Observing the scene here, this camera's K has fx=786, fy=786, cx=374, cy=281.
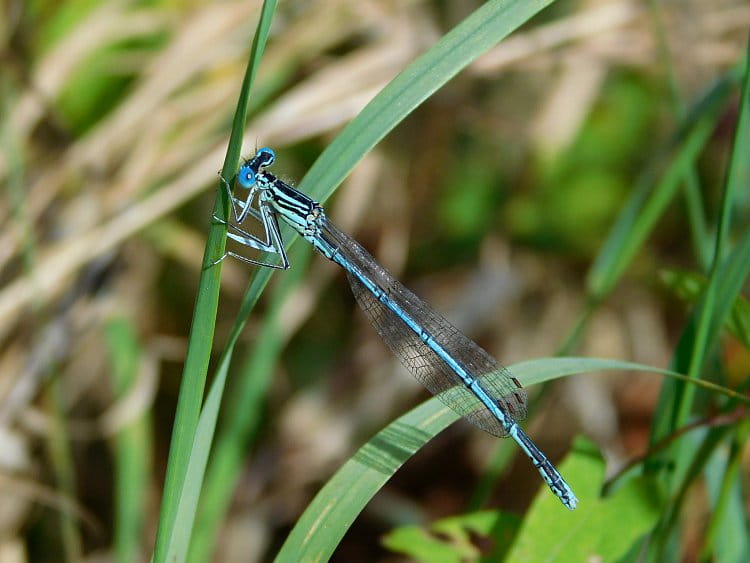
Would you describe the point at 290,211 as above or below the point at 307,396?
below

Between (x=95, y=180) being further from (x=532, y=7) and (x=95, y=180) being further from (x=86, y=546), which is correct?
(x=532, y=7)

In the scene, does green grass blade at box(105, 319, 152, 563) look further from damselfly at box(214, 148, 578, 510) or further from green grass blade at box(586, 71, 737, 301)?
green grass blade at box(586, 71, 737, 301)

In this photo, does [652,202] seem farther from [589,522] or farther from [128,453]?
[128,453]

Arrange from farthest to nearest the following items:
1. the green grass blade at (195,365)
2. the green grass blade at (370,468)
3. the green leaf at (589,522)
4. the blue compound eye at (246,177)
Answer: the blue compound eye at (246,177), the green leaf at (589,522), the green grass blade at (370,468), the green grass blade at (195,365)

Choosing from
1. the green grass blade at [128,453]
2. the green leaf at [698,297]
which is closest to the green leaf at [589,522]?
the green leaf at [698,297]

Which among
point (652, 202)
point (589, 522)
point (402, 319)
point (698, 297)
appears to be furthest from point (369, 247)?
point (589, 522)

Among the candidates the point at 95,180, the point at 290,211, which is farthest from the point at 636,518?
the point at 95,180

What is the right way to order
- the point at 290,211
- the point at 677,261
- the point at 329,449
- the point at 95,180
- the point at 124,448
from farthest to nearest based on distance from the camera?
1. the point at 677,261
2. the point at 329,449
3. the point at 95,180
4. the point at 124,448
5. the point at 290,211

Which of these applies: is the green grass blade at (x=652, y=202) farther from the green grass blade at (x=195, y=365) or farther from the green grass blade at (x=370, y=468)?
the green grass blade at (x=195, y=365)
